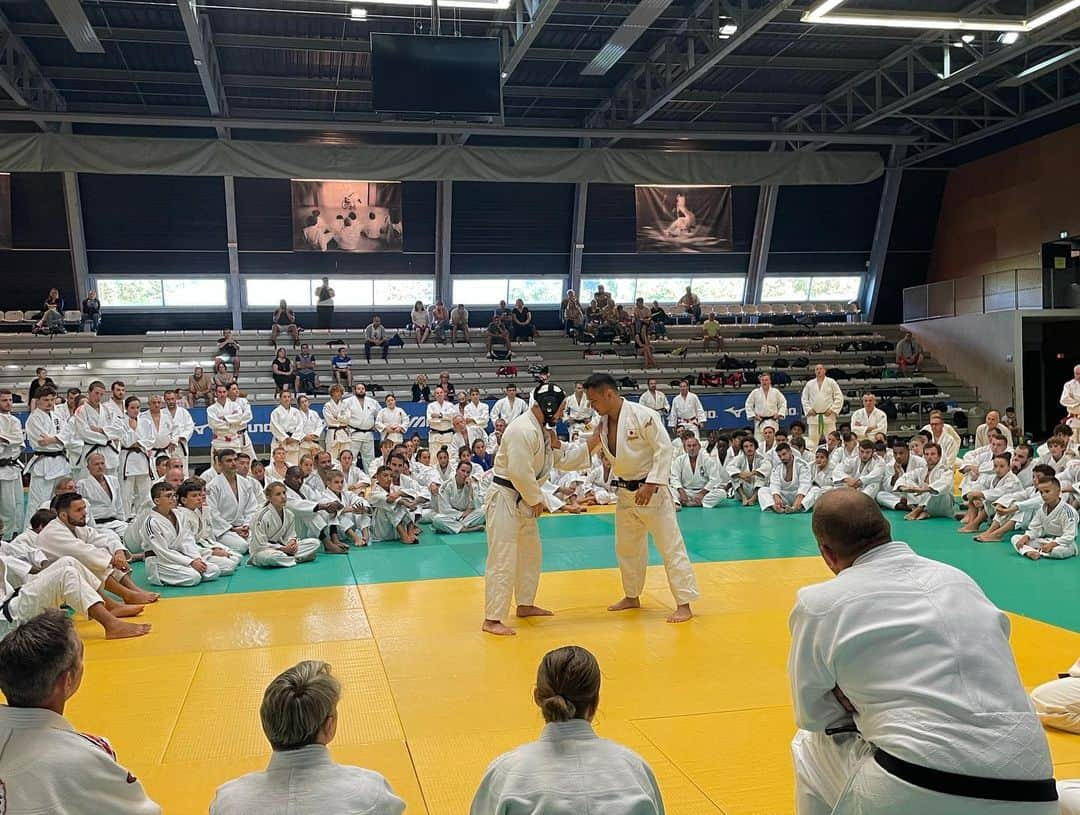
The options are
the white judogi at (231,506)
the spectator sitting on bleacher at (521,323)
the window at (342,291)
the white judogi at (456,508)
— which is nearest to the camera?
the white judogi at (231,506)

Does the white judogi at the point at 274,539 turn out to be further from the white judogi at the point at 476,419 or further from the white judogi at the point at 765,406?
the white judogi at the point at 765,406

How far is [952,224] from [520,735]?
22.3 meters

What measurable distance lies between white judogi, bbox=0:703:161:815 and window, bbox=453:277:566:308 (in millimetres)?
19565

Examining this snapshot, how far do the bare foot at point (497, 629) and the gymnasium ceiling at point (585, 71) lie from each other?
8.73 meters

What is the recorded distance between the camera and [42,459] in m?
10.7

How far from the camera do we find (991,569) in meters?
7.68

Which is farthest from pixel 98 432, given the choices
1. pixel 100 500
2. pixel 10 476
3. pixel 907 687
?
pixel 907 687

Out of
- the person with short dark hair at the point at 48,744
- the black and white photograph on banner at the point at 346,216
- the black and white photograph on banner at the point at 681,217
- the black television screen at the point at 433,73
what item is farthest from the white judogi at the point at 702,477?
the black and white photograph on banner at the point at 346,216

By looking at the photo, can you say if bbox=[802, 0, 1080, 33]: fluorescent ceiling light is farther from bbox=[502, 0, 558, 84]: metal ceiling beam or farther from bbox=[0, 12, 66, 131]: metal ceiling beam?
bbox=[0, 12, 66, 131]: metal ceiling beam

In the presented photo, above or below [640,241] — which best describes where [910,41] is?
above

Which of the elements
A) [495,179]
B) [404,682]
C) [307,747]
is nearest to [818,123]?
[495,179]

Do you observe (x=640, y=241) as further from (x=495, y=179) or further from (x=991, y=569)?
(x=991, y=569)

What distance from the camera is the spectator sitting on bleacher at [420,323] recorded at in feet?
65.9

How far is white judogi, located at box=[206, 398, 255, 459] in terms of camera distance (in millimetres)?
13328
